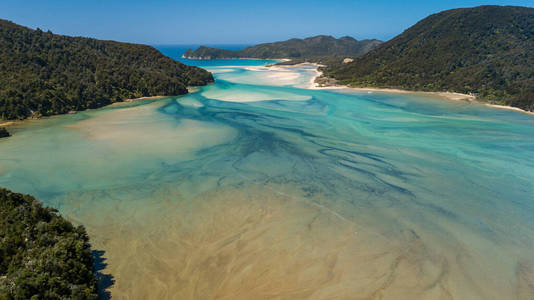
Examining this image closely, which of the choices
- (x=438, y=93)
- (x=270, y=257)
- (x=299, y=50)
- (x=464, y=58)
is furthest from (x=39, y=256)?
(x=299, y=50)

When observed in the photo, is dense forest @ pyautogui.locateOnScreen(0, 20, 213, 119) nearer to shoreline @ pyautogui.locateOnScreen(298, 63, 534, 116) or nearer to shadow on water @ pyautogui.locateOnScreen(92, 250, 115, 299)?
shadow on water @ pyautogui.locateOnScreen(92, 250, 115, 299)

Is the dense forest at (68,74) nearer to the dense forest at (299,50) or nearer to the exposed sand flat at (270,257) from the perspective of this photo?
the exposed sand flat at (270,257)

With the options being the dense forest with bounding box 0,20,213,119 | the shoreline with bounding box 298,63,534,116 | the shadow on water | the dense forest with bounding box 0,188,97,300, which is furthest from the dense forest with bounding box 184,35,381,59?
the dense forest with bounding box 0,188,97,300

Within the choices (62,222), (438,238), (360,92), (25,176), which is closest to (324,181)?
(438,238)

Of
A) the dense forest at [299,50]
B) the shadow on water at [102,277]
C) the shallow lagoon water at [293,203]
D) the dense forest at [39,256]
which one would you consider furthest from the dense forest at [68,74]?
the dense forest at [299,50]

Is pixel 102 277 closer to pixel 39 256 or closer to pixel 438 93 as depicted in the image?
pixel 39 256

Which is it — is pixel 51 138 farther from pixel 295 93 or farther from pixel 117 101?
pixel 295 93

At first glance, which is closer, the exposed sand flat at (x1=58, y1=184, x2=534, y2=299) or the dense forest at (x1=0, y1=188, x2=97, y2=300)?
the dense forest at (x1=0, y1=188, x2=97, y2=300)
